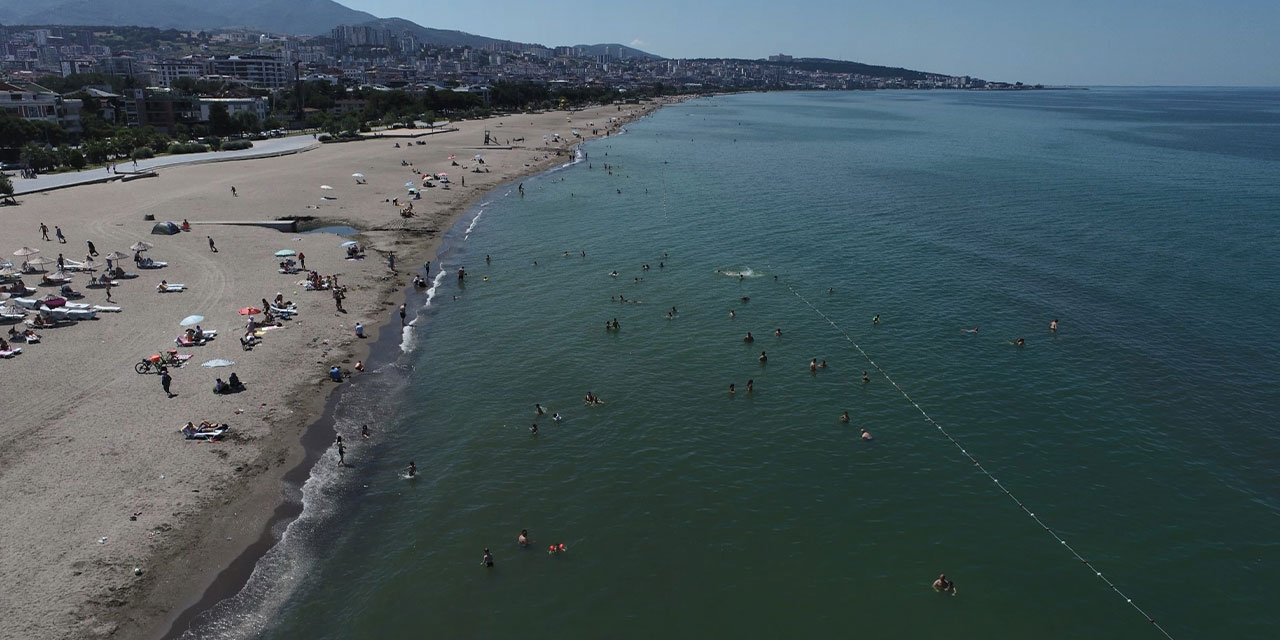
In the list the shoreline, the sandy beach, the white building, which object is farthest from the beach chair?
the white building

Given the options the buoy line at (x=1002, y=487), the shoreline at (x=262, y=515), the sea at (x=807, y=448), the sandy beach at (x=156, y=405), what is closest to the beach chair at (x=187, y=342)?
the sandy beach at (x=156, y=405)

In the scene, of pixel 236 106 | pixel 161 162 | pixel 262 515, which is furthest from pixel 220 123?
pixel 262 515

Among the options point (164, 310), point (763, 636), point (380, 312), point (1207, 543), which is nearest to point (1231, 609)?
point (1207, 543)

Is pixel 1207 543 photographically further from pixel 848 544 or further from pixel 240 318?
pixel 240 318

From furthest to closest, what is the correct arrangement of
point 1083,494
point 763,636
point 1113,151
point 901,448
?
point 1113,151 → point 901,448 → point 1083,494 → point 763,636

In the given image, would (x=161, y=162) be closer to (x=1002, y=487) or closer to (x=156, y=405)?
(x=156, y=405)
